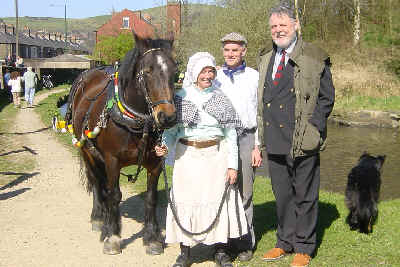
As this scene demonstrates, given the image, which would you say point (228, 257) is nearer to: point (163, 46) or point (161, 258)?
point (161, 258)

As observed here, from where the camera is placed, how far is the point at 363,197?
18.6ft

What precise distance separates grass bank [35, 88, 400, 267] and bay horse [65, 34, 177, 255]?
141cm

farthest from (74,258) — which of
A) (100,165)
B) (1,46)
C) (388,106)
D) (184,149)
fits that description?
(1,46)

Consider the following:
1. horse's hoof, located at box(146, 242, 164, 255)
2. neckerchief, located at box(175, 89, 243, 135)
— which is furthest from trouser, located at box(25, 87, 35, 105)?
neckerchief, located at box(175, 89, 243, 135)

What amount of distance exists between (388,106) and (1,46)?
178 ft

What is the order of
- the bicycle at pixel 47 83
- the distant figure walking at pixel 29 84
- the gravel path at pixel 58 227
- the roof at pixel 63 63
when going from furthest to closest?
the bicycle at pixel 47 83, the roof at pixel 63 63, the distant figure walking at pixel 29 84, the gravel path at pixel 58 227

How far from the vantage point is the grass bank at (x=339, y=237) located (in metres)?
4.90

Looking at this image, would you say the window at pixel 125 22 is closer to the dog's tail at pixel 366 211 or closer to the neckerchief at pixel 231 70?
the dog's tail at pixel 366 211

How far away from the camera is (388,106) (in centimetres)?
2283

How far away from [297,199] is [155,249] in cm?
170

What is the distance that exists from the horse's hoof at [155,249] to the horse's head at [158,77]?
1686 millimetres

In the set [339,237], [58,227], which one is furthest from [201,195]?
[58,227]

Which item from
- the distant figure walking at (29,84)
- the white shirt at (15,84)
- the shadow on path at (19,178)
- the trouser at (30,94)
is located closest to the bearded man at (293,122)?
the shadow on path at (19,178)

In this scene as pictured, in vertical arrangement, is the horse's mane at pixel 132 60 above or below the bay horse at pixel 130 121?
above
